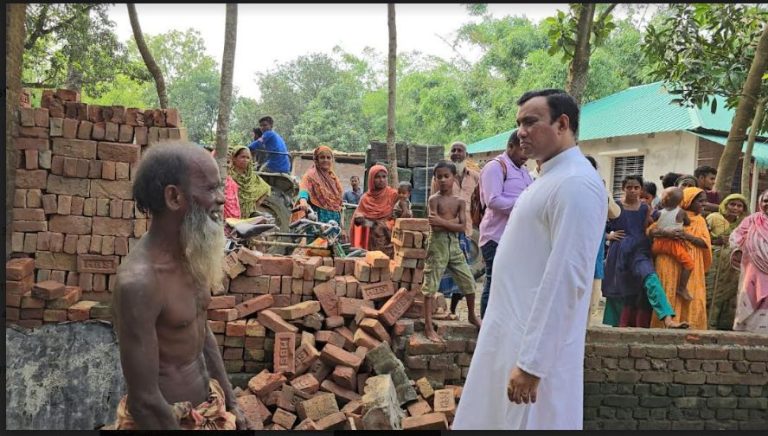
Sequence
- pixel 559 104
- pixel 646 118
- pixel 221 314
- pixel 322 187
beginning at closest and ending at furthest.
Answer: pixel 559 104 → pixel 221 314 → pixel 322 187 → pixel 646 118

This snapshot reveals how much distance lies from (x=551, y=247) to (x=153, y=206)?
1434 mm

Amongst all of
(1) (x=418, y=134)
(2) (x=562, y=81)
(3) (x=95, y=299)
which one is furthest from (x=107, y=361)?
(1) (x=418, y=134)

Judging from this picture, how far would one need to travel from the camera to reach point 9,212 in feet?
13.9

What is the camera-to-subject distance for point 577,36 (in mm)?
6410

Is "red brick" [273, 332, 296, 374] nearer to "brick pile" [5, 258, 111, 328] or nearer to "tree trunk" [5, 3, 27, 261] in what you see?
"brick pile" [5, 258, 111, 328]

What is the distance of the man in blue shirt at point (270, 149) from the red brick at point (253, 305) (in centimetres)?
528

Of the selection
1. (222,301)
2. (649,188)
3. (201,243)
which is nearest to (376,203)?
(222,301)

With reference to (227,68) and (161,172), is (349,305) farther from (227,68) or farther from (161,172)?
(227,68)

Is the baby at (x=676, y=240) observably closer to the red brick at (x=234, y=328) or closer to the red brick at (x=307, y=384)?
the red brick at (x=307, y=384)

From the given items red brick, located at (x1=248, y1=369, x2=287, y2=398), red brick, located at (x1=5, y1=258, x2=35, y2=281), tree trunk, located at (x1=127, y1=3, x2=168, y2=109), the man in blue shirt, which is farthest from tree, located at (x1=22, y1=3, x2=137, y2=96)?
red brick, located at (x1=248, y1=369, x2=287, y2=398)

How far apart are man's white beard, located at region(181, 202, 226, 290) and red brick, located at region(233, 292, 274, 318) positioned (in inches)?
112

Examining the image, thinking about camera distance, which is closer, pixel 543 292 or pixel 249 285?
pixel 543 292

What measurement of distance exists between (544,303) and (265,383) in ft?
8.87

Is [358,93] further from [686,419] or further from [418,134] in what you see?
[686,419]
